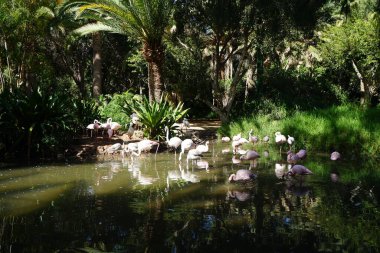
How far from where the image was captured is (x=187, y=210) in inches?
208

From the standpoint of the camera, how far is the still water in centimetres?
409

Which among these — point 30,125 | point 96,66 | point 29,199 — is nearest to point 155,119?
point 30,125

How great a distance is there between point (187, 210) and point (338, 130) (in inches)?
263

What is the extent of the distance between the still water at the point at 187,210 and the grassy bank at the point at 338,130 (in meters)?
1.73

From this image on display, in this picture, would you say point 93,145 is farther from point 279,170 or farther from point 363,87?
point 363,87

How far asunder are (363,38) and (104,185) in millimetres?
16478

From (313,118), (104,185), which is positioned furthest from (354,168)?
(104,185)

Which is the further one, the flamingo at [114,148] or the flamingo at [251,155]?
the flamingo at [114,148]

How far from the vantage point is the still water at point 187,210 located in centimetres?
409

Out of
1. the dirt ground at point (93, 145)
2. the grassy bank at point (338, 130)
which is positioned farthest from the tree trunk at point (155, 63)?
the grassy bank at point (338, 130)

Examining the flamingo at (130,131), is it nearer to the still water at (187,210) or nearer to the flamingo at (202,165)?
the flamingo at (202,165)

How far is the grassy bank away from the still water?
1726 mm

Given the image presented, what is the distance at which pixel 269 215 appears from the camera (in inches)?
197

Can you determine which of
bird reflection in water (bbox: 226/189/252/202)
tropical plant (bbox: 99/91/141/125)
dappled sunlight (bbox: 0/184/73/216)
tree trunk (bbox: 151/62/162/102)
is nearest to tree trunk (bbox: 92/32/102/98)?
tropical plant (bbox: 99/91/141/125)
